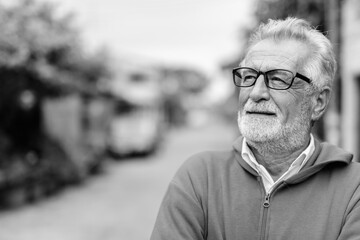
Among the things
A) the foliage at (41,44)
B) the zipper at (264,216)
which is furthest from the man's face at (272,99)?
the foliage at (41,44)

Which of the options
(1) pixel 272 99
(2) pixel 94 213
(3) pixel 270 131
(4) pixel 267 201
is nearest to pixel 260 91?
(1) pixel 272 99

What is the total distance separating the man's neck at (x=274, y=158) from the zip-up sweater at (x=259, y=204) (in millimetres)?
93

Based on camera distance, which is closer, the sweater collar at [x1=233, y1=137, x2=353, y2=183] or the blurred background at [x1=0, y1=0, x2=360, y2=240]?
the sweater collar at [x1=233, y1=137, x2=353, y2=183]

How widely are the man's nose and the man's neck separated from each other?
18 cm

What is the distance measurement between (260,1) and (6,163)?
5.46 metres

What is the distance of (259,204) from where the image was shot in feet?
6.13

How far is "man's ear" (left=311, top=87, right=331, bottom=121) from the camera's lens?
7.07 feet

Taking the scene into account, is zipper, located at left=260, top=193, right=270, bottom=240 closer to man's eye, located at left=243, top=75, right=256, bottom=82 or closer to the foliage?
man's eye, located at left=243, top=75, right=256, bottom=82

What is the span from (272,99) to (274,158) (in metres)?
0.24

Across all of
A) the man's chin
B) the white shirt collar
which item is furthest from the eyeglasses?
the white shirt collar

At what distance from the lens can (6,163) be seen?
31.3ft

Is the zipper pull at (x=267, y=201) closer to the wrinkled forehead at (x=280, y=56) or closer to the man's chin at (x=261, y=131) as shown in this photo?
the man's chin at (x=261, y=131)

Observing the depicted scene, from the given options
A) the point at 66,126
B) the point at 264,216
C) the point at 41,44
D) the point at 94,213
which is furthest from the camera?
the point at 66,126

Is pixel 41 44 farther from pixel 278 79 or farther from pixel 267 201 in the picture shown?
pixel 267 201
